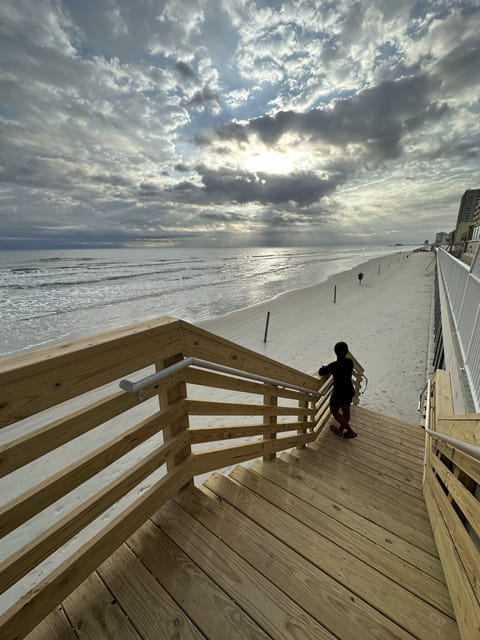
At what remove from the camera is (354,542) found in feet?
6.59

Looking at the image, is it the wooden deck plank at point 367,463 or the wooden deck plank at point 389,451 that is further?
the wooden deck plank at point 389,451

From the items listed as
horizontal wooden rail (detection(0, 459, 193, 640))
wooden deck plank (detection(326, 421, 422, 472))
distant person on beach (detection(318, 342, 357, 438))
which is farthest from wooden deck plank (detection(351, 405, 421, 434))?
horizontal wooden rail (detection(0, 459, 193, 640))

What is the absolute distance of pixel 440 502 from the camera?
203cm

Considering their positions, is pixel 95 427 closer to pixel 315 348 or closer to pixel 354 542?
pixel 354 542

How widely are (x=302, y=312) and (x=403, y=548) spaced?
14.7 metres

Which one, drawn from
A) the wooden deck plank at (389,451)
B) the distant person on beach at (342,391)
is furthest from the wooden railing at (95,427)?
the wooden deck plank at (389,451)

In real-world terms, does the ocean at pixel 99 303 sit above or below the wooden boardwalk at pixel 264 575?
below

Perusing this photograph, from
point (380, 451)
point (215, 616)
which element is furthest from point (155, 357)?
point (380, 451)

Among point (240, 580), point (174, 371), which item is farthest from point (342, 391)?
point (174, 371)

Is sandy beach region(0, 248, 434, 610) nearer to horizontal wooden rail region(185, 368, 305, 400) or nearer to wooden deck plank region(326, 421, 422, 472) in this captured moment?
wooden deck plank region(326, 421, 422, 472)

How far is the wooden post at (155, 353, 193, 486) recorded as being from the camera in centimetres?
164

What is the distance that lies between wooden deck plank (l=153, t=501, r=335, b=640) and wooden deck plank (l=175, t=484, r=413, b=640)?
0.04m

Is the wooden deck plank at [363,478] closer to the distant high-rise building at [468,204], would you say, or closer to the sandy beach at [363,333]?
the sandy beach at [363,333]

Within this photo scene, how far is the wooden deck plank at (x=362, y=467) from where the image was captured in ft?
10.00
